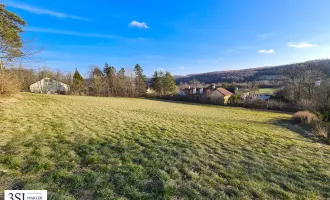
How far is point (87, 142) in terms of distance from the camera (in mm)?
5012

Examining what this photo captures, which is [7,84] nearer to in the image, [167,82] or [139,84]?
[139,84]

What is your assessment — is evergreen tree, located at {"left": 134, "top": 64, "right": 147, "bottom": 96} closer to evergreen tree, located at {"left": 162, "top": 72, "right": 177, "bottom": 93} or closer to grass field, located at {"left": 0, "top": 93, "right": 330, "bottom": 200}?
evergreen tree, located at {"left": 162, "top": 72, "right": 177, "bottom": 93}

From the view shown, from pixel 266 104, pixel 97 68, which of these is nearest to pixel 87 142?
pixel 266 104

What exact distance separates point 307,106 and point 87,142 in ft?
87.2

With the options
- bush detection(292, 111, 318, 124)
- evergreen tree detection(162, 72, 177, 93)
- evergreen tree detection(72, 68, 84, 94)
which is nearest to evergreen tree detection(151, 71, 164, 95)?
evergreen tree detection(162, 72, 177, 93)

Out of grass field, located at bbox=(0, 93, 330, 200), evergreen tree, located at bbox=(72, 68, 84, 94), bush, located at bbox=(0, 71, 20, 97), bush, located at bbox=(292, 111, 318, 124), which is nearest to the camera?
grass field, located at bbox=(0, 93, 330, 200)

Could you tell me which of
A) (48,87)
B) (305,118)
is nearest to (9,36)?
(305,118)

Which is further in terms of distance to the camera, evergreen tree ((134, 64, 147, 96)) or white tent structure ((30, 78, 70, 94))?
evergreen tree ((134, 64, 147, 96))

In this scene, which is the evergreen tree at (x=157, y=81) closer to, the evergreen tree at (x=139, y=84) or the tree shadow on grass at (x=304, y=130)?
the evergreen tree at (x=139, y=84)

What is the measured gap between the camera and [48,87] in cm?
3562

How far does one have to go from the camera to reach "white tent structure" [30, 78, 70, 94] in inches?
1342

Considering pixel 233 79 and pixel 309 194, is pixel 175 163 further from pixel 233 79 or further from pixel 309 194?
pixel 233 79

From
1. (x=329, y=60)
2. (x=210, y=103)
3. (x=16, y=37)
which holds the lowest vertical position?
(x=210, y=103)

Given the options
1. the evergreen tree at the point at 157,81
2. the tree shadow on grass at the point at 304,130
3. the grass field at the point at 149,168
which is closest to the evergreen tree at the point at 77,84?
the evergreen tree at the point at 157,81
